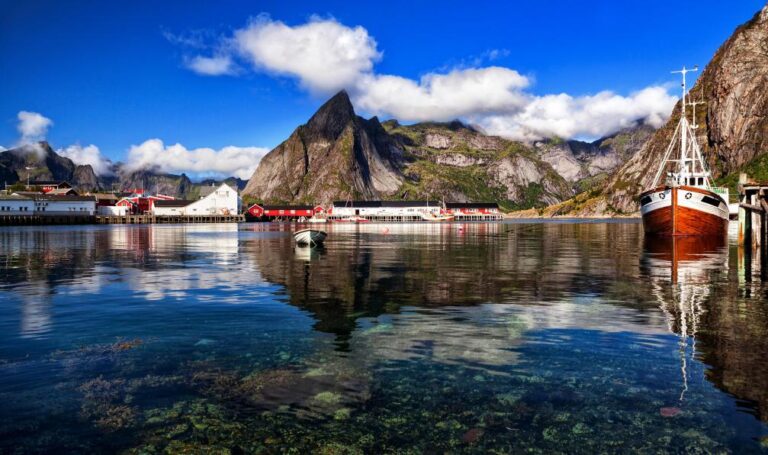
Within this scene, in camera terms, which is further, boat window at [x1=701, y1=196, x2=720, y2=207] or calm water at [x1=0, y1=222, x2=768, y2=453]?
boat window at [x1=701, y1=196, x2=720, y2=207]

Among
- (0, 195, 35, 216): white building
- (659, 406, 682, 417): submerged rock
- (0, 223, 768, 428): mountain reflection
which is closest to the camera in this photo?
(659, 406, 682, 417): submerged rock

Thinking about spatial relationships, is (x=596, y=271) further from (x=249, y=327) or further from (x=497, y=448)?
(x=497, y=448)

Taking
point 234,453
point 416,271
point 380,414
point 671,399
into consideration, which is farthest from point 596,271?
point 234,453

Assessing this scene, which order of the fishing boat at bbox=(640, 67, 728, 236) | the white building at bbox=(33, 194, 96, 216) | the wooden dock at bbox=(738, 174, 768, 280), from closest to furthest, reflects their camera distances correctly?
the wooden dock at bbox=(738, 174, 768, 280) → the fishing boat at bbox=(640, 67, 728, 236) → the white building at bbox=(33, 194, 96, 216)

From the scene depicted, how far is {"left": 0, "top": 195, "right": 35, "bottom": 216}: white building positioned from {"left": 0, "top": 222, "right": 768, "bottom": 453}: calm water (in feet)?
582

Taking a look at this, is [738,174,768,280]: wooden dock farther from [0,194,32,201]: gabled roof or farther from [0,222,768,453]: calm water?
[0,194,32,201]: gabled roof

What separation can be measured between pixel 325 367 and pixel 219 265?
2711 centimetres

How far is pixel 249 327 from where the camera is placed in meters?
15.7

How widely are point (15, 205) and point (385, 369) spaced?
656ft

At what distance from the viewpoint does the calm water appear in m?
7.89

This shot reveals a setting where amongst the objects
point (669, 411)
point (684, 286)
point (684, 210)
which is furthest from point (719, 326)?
point (684, 210)

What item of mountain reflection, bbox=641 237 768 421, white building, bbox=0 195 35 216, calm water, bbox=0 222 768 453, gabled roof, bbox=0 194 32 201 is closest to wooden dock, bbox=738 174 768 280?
mountain reflection, bbox=641 237 768 421

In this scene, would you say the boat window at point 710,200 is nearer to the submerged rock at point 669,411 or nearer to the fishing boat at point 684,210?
the fishing boat at point 684,210

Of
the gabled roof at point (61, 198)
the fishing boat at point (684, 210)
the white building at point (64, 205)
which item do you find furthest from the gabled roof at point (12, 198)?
the fishing boat at point (684, 210)
